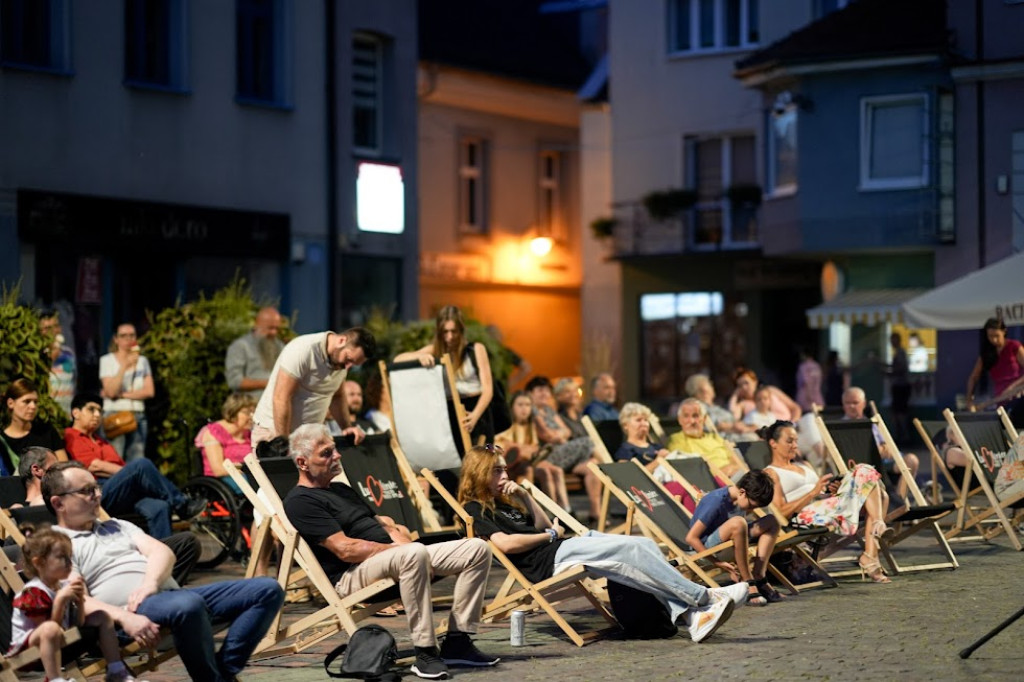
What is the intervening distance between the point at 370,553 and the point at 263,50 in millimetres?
15004

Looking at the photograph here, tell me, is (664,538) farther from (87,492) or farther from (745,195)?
(745,195)

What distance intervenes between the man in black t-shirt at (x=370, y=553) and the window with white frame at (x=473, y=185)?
2666cm

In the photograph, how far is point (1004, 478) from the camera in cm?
1416

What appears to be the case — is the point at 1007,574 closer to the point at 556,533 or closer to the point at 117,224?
the point at 556,533

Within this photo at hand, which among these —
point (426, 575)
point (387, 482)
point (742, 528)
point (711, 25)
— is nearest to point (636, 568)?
point (426, 575)

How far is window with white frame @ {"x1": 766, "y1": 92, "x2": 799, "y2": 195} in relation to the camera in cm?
3266

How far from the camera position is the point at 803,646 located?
9367mm

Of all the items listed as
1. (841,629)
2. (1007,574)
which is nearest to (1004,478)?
(1007,574)

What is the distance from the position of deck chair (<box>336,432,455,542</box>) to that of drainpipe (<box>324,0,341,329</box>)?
1294 centimetres

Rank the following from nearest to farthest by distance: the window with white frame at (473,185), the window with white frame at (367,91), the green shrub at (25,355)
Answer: the green shrub at (25,355) → the window with white frame at (367,91) → the window with white frame at (473,185)

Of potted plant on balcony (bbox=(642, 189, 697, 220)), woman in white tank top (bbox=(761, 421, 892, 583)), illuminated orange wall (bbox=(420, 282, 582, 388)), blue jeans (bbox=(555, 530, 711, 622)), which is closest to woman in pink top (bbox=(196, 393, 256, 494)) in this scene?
woman in white tank top (bbox=(761, 421, 892, 583))

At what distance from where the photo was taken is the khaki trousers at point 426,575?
8.83m

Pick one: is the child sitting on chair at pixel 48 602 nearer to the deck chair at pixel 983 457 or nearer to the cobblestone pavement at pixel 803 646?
the cobblestone pavement at pixel 803 646

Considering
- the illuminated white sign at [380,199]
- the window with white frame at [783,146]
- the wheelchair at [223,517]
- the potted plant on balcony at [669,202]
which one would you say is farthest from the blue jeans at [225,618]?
the potted plant on balcony at [669,202]
